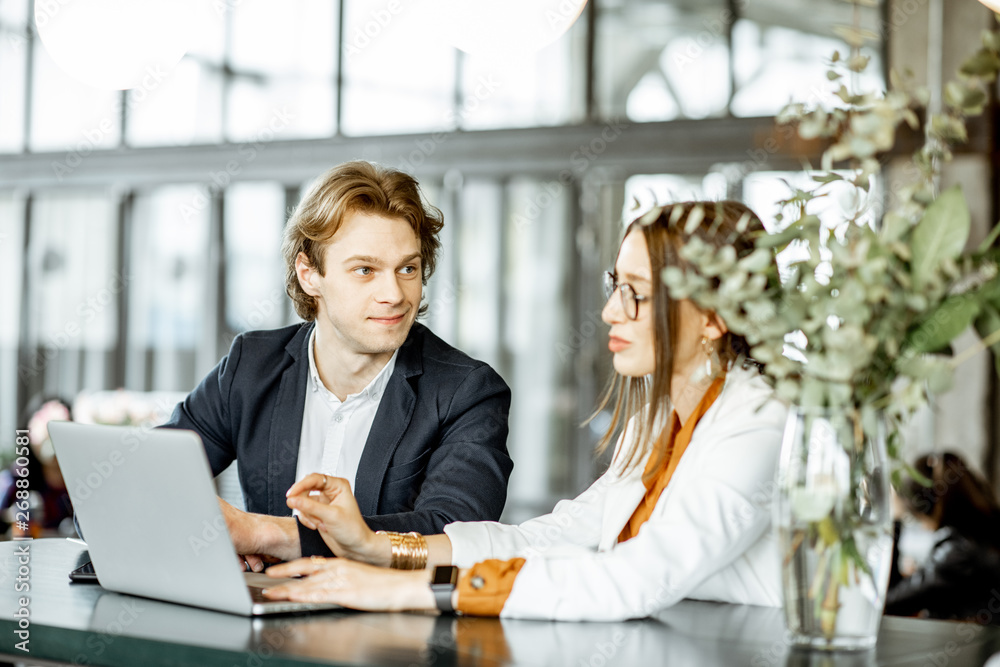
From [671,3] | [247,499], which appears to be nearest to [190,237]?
[671,3]

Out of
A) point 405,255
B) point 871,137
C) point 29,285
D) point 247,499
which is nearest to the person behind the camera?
point 871,137

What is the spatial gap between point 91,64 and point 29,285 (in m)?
5.14

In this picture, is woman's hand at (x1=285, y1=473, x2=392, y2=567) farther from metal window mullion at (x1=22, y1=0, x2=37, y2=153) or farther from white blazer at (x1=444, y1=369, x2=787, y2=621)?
metal window mullion at (x1=22, y1=0, x2=37, y2=153)

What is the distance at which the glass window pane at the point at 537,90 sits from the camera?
6.47 metres

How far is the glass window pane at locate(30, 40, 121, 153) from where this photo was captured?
763 centimetres

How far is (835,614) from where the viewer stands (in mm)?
1263

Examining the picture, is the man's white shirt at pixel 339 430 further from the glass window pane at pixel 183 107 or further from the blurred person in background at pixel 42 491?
the glass window pane at pixel 183 107

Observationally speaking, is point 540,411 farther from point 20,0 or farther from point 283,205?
point 20,0

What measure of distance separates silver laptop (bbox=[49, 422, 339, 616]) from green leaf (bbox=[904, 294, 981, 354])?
0.80 meters

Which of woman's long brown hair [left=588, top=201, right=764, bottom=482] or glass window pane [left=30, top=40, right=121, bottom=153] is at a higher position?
glass window pane [left=30, top=40, right=121, bottom=153]

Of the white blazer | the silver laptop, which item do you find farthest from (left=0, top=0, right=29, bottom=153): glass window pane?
the white blazer

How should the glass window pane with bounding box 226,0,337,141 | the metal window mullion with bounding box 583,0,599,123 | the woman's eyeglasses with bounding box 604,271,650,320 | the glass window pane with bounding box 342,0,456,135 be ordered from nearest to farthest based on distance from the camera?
1. the woman's eyeglasses with bounding box 604,271,650,320
2. the metal window mullion with bounding box 583,0,599,123
3. the glass window pane with bounding box 342,0,456,135
4. the glass window pane with bounding box 226,0,337,141

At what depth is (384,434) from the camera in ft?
7.11

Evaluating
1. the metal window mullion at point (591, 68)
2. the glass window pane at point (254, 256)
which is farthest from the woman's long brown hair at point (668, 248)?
the glass window pane at point (254, 256)
